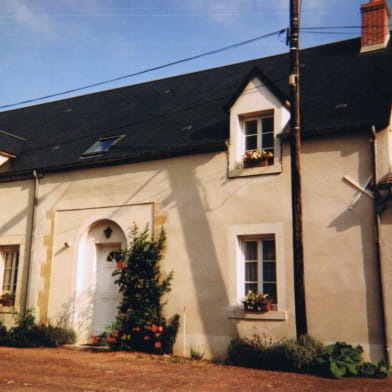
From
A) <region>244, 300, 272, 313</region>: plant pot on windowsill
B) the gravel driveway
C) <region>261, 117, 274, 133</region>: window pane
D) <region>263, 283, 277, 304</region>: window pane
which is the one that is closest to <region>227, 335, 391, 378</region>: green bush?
the gravel driveway

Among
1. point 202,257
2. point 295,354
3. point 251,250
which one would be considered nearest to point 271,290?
point 251,250

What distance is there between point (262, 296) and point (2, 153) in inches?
348

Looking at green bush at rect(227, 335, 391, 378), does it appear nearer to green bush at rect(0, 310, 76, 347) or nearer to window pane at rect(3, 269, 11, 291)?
green bush at rect(0, 310, 76, 347)

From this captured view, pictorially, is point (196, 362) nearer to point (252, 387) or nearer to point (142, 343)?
point (142, 343)

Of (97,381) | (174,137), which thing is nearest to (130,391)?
(97,381)

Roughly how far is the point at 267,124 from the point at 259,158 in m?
0.97

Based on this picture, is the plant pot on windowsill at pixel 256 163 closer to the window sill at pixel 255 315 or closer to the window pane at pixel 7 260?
the window sill at pixel 255 315

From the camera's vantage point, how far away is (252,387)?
25.8 ft

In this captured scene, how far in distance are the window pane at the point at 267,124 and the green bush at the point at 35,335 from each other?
674 cm

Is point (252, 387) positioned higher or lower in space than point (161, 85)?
lower

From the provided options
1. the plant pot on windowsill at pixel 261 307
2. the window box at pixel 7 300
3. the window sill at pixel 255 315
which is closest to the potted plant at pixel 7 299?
the window box at pixel 7 300

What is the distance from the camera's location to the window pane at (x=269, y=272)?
1085 cm

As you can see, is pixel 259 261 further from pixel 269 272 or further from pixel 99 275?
pixel 99 275

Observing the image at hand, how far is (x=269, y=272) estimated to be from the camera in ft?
35.8
